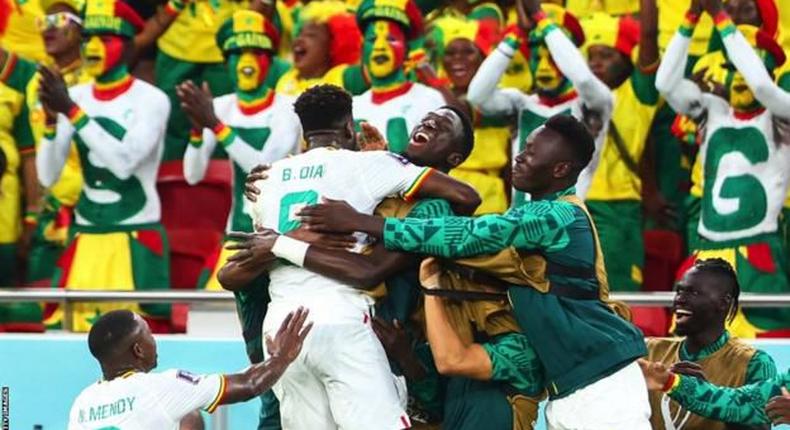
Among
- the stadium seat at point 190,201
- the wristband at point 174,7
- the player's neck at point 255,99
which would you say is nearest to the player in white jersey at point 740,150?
the player's neck at point 255,99

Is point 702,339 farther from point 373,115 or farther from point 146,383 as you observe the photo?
point 373,115

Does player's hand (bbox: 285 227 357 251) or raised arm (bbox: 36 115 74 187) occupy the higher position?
player's hand (bbox: 285 227 357 251)

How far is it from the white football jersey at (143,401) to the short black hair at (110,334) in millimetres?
99

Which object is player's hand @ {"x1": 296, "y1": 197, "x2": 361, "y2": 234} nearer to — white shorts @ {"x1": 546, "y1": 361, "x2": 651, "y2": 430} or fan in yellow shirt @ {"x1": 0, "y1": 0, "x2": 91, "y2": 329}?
white shorts @ {"x1": 546, "y1": 361, "x2": 651, "y2": 430}

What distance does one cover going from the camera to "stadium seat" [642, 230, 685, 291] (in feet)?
33.4

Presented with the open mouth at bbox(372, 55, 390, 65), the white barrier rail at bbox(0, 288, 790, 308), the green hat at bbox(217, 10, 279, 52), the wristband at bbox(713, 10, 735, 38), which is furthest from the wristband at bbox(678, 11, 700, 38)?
the green hat at bbox(217, 10, 279, 52)

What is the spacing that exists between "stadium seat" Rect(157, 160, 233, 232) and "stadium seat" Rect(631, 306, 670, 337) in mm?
2637

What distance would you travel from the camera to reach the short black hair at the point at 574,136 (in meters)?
6.75

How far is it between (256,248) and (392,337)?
545 mm

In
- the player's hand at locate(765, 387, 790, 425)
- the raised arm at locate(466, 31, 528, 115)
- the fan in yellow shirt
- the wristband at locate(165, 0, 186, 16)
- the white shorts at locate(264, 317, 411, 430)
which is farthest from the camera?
the fan in yellow shirt

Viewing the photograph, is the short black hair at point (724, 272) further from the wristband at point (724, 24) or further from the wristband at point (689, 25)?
the wristband at point (689, 25)

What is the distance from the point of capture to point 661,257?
10234mm

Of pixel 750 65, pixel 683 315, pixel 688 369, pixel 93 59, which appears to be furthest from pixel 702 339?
pixel 93 59

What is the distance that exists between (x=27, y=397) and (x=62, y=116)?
1.95 meters
